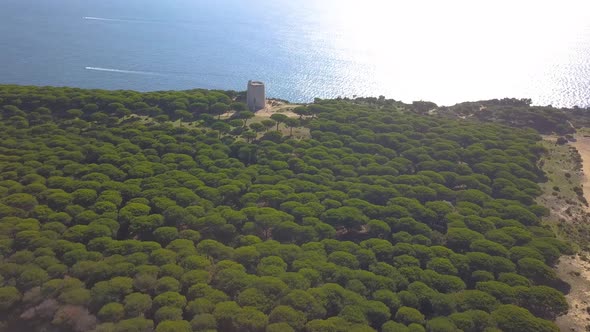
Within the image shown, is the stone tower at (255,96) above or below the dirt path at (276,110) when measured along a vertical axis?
above

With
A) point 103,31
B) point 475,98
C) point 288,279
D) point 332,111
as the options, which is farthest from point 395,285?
point 103,31

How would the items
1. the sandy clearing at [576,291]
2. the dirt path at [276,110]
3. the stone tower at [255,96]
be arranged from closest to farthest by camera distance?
1. the sandy clearing at [576,291]
2. the dirt path at [276,110]
3. the stone tower at [255,96]

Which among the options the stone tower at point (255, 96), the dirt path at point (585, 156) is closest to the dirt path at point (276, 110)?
the stone tower at point (255, 96)

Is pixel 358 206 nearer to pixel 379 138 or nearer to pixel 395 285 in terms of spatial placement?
pixel 395 285

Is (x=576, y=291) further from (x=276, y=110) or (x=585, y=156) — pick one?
(x=276, y=110)

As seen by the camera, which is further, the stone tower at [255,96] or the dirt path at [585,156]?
the stone tower at [255,96]

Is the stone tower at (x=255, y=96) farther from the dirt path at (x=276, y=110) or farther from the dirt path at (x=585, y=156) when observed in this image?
the dirt path at (x=585, y=156)
